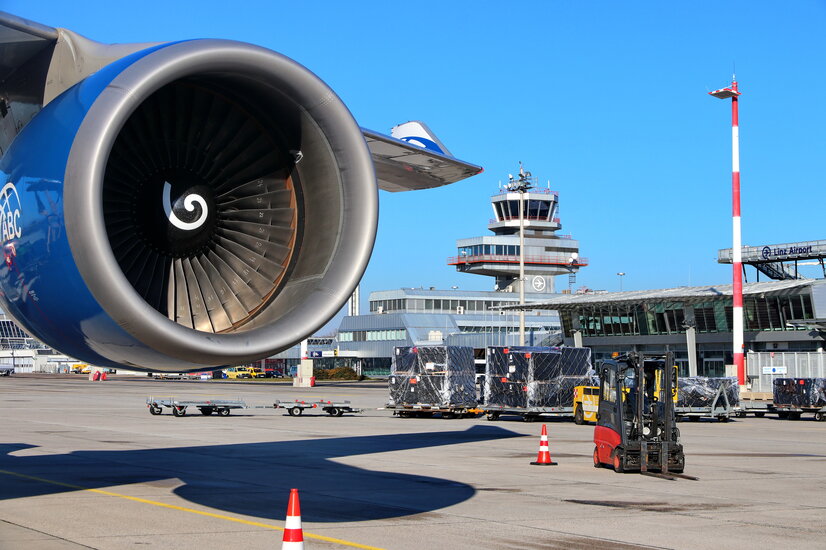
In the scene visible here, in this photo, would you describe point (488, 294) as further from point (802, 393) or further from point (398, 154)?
point (398, 154)

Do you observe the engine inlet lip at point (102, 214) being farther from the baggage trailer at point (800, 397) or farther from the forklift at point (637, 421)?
the baggage trailer at point (800, 397)

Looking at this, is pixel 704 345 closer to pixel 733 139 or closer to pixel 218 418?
pixel 733 139

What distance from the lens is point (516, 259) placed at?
119062 mm

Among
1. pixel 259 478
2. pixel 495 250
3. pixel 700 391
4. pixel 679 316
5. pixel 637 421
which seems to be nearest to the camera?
pixel 259 478

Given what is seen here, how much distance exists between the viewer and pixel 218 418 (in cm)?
3834

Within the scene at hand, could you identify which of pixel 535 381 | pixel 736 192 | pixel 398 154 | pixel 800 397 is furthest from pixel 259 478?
pixel 736 192

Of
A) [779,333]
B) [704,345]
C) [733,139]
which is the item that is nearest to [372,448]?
[733,139]

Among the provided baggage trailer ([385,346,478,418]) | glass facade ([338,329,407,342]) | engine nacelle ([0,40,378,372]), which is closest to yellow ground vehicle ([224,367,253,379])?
glass facade ([338,329,407,342])

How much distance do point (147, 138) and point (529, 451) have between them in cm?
1737

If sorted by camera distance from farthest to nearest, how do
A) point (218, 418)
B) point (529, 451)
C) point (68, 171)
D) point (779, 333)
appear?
point (779, 333), point (218, 418), point (529, 451), point (68, 171)

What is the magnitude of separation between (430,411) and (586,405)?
633 centimetres

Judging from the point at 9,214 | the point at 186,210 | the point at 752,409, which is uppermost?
the point at 186,210

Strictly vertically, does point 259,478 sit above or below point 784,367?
below

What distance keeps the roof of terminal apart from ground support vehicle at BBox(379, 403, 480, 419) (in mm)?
32105
